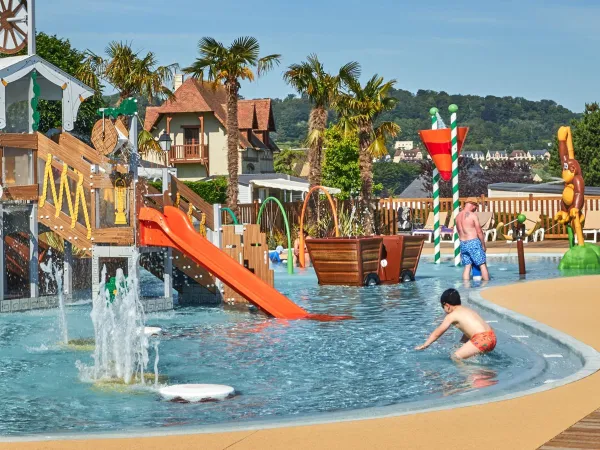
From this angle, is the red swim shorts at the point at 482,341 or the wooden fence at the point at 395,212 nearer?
the red swim shorts at the point at 482,341

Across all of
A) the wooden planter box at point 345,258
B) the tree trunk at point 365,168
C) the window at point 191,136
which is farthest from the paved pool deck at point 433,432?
the window at point 191,136

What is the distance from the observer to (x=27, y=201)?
60.4 feet

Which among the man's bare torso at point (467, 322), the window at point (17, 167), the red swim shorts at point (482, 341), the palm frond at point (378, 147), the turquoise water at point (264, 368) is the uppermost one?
the palm frond at point (378, 147)

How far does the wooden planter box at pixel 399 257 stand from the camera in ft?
75.0

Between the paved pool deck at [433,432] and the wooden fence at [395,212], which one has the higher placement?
the wooden fence at [395,212]

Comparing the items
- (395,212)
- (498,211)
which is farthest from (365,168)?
(498,211)

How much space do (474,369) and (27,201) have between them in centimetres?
981

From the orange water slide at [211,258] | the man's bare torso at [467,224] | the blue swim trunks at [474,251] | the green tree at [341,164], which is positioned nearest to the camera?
the orange water slide at [211,258]

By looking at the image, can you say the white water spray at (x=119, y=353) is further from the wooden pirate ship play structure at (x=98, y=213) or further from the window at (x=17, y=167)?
the window at (x=17, y=167)

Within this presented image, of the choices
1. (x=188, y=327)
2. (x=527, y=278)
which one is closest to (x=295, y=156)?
(x=527, y=278)

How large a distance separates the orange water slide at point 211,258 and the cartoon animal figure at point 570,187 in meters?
10.8

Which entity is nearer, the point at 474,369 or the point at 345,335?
the point at 474,369

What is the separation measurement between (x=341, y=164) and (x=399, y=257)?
54.4 meters

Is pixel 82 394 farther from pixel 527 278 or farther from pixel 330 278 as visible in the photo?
pixel 527 278
